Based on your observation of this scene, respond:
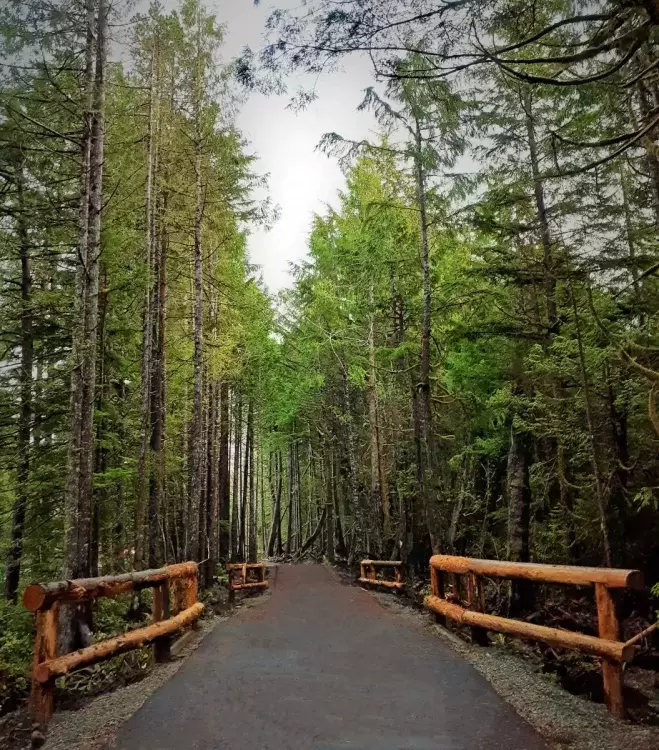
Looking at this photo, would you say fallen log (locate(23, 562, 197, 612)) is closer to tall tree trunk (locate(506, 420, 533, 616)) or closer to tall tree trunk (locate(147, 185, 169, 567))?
tall tree trunk (locate(506, 420, 533, 616))

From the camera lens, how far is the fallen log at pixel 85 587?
4.42 m

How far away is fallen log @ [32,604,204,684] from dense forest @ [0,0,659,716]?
178 cm

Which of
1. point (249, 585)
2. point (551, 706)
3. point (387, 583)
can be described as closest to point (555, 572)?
point (551, 706)

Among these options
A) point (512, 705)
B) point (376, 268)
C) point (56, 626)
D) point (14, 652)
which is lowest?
point (14, 652)

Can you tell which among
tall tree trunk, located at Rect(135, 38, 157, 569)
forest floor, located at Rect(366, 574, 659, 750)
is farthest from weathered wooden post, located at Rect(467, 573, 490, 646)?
tall tree trunk, located at Rect(135, 38, 157, 569)

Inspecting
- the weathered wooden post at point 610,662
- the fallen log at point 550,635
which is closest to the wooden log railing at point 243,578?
the fallen log at point 550,635

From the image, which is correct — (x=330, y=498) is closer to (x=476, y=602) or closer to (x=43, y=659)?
(x=476, y=602)

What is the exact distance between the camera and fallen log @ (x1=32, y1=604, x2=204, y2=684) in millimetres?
4427

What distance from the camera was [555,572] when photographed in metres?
→ 5.07

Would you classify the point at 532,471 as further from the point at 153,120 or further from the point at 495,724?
the point at 153,120

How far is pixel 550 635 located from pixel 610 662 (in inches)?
30.2

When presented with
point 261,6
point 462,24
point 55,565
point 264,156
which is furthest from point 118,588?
point 264,156

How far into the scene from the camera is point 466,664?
6020 mm

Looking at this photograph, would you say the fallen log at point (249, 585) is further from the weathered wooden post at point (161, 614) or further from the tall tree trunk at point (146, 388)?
the weathered wooden post at point (161, 614)
